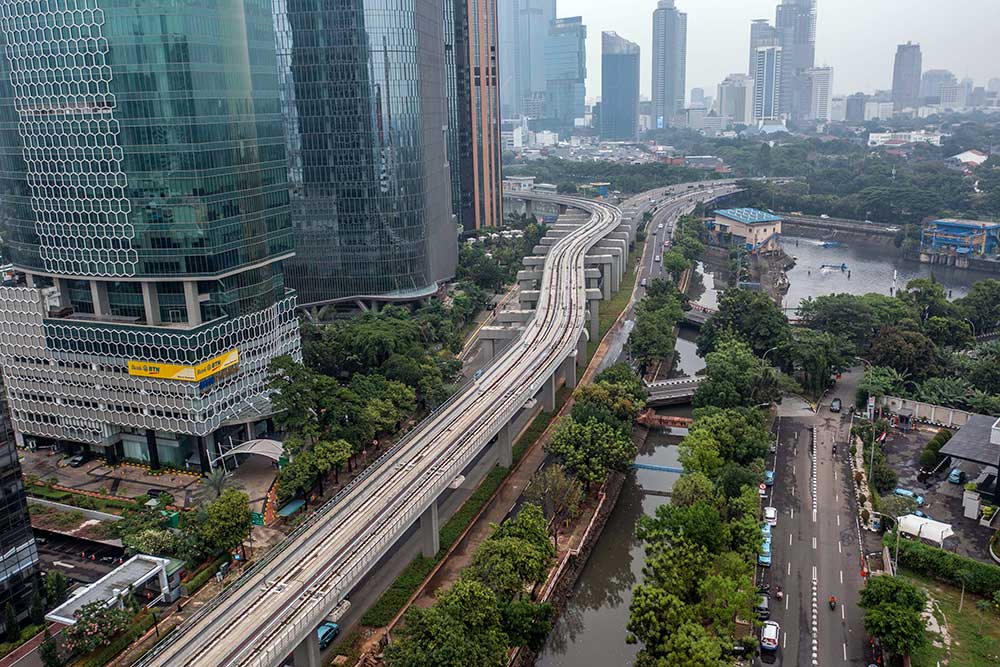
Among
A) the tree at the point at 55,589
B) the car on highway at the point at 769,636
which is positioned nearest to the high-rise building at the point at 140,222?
the tree at the point at 55,589

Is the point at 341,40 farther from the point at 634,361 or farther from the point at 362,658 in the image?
the point at 362,658

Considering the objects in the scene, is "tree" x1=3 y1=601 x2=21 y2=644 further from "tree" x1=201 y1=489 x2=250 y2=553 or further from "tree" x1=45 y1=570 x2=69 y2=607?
"tree" x1=201 y1=489 x2=250 y2=553

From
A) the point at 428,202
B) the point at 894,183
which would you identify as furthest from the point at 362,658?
the point at 894,183

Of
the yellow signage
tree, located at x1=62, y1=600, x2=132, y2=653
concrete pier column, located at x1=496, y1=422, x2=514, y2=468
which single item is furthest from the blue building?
tree, located at x1=62, y1=600, x2=132, y2=653

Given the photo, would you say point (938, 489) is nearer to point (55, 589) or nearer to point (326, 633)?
point (326, 633)

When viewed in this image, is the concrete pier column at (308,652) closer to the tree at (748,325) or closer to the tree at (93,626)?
the tree at (93,626)

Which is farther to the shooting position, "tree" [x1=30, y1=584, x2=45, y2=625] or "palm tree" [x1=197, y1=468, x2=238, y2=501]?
"palm tree" [x1=197, y1=468, x2=238, y2=501]

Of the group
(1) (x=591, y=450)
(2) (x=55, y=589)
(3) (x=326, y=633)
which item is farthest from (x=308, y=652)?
(1) (x=591, y=450)
